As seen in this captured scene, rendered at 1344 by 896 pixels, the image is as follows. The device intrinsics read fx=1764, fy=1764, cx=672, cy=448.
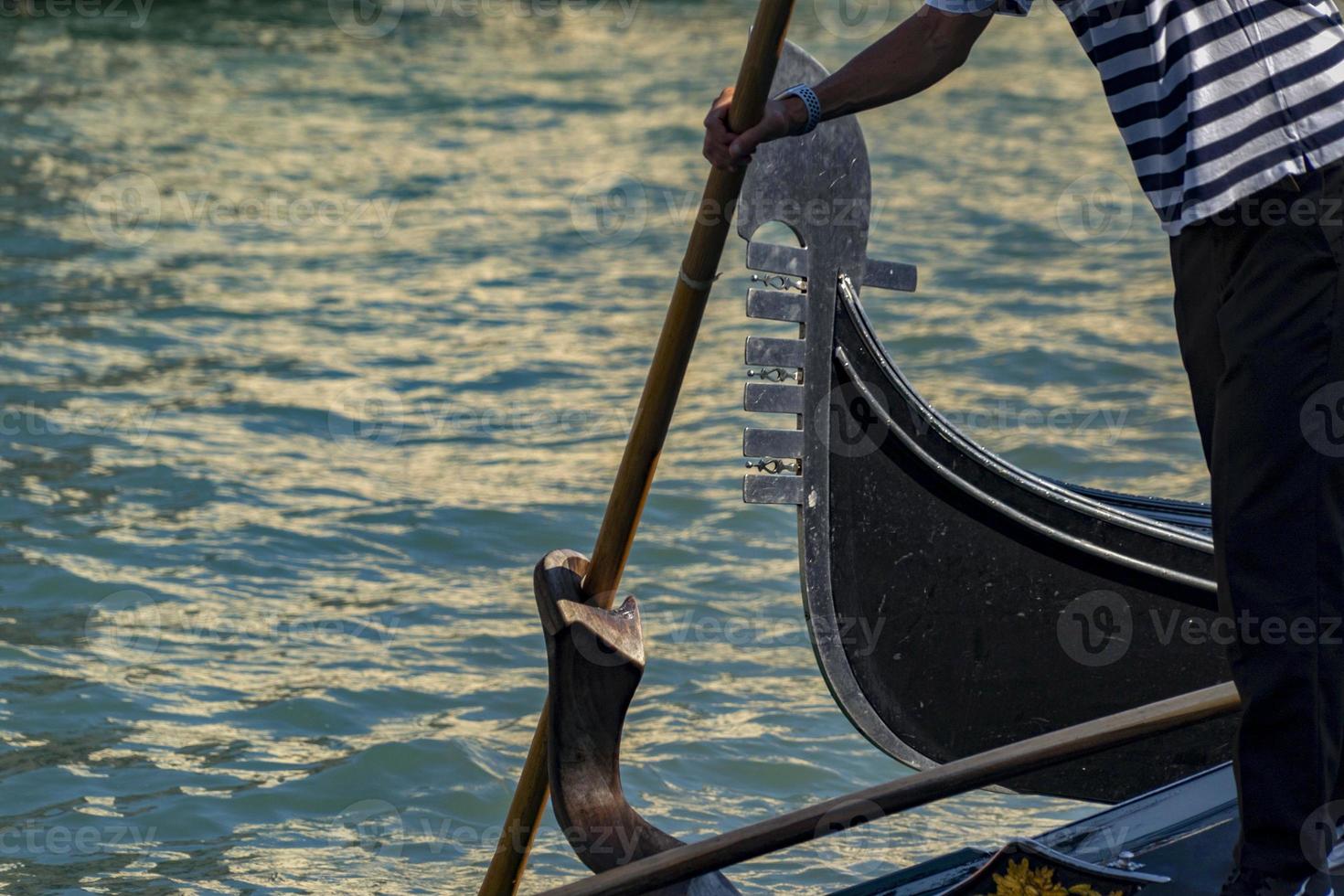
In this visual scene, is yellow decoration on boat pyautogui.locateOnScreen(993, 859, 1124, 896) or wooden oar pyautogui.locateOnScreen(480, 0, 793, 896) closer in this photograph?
wooden oar pyautogui.locateOnScreen(480, 0, 793, 896)

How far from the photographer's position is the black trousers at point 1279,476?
152 centimetres

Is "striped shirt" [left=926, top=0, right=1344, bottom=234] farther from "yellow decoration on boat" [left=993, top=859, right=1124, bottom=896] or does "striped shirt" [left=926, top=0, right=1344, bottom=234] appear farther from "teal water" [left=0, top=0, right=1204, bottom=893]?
"teal water" [left=0, top=0, right=1204, bottom=893]

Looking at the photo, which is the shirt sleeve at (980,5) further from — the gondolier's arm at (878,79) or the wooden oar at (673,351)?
the wooden oar at (673,351)

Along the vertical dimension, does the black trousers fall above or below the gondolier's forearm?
below

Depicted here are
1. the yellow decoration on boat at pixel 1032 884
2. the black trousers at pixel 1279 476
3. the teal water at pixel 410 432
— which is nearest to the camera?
the black trousers at pixel 1279 476

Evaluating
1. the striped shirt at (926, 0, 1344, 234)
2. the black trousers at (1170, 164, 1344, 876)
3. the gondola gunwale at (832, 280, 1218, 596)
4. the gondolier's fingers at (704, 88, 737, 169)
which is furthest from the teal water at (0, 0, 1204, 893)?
the striped shirt at (926, 0, 1344, 234)

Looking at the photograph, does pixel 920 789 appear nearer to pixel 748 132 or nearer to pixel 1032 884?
pixel 1032 884

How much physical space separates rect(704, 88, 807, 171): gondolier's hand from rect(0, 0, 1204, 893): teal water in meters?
1.39

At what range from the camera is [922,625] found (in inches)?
89.7

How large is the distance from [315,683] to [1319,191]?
237cm

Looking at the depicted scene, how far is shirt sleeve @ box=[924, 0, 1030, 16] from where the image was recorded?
5.17ft

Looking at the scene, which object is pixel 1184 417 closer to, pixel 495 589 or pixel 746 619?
pixel 746 619

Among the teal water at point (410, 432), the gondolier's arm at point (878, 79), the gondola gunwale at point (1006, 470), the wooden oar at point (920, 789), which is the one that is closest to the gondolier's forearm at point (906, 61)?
the gondolier's arm at point (878, 79)

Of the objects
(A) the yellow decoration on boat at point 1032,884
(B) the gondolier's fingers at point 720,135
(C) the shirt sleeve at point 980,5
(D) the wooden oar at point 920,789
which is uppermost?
(C) the shirt sleeve at point 980,5
